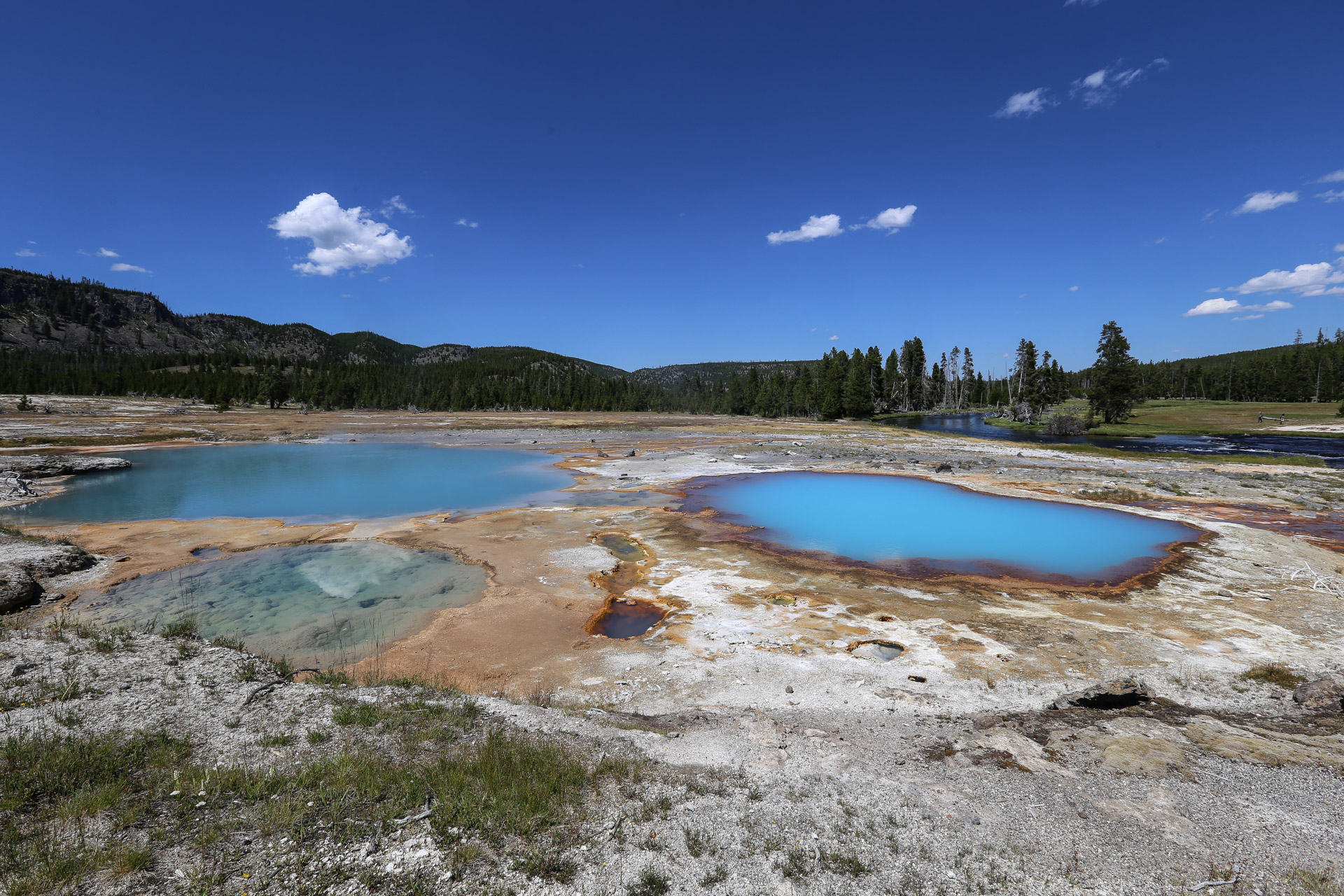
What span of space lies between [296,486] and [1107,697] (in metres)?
30.8

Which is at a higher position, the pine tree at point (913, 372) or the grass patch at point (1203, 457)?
the pine tree at point (913, 372)

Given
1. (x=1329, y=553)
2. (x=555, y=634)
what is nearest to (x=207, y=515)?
(x=555, y=634)

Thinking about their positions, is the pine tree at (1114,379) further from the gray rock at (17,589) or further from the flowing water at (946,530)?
the gray rock at (17,589)

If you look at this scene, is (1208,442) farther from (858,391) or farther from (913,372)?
(913,372)

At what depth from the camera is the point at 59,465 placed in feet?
90.7

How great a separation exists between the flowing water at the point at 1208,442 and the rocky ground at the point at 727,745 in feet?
128

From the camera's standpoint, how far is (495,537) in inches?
634

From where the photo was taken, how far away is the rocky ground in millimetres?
4066

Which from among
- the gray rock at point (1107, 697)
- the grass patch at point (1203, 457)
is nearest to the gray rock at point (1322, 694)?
the gray rock at point (1107, 697)

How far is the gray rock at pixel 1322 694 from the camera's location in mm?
6602

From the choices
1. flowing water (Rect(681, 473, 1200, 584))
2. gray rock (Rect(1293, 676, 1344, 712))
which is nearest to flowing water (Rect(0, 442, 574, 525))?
flowing water (Rect(681, 473, 1200, 584))

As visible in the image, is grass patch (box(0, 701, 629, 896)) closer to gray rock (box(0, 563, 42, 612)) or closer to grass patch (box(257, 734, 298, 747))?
grass patch (box(257, 734, 298, 747))

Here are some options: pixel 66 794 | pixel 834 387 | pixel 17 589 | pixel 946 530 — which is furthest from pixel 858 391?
pixel 66 794

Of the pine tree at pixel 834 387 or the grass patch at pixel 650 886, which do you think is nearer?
the grass patch at pixel 650 886
